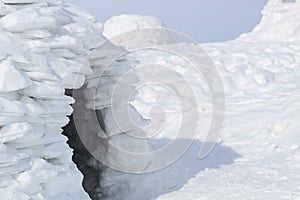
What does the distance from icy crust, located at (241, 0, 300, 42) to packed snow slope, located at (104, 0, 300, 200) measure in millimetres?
594

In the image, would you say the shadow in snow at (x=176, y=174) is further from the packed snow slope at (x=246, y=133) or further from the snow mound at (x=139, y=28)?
the snow mound at (x=139, y=28)

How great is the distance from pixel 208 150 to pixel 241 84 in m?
6.81

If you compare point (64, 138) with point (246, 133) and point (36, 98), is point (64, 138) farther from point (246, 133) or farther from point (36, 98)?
point (246, 133)

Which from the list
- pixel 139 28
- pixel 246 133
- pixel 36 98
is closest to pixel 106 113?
pixel 36 98

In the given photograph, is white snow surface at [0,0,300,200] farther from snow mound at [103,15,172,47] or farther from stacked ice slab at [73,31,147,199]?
snow mound at [103,15,172,47]

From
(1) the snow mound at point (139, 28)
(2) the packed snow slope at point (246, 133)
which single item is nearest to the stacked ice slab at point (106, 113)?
(2) the packed snow slope at point (246, 133)

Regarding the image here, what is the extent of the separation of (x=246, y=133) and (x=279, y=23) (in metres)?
14.4

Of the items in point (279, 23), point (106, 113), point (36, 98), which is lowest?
point (279, 23)

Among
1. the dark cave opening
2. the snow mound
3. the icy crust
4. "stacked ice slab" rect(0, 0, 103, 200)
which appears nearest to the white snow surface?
"stacked ice slab" rect(0, 0, 103, 200)

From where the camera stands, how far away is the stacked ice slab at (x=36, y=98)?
5.14 m

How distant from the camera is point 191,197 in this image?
7102 millimetres

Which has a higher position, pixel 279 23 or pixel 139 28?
pixel 279 23

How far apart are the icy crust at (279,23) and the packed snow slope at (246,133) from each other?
594 mm

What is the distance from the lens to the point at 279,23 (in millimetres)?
24047
